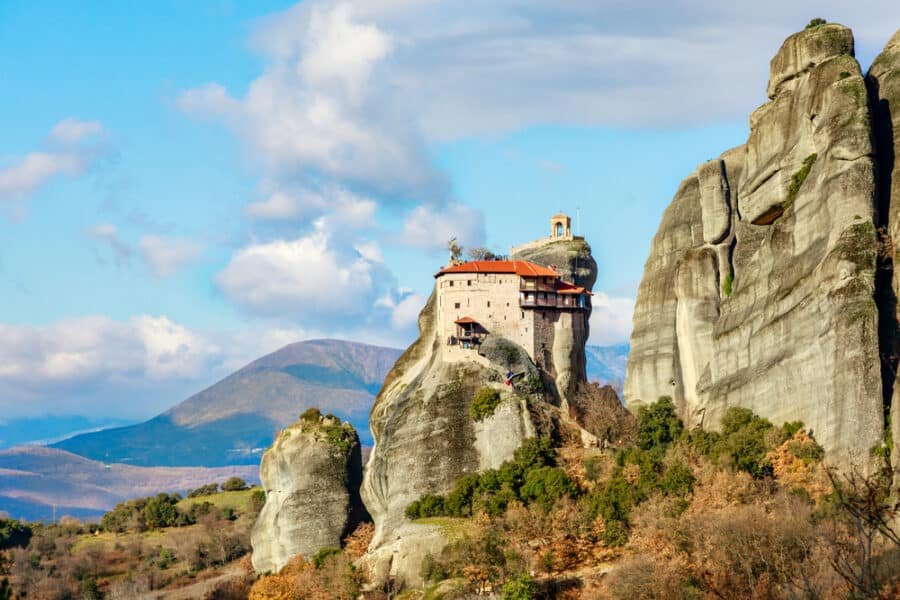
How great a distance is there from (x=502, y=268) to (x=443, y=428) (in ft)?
49.0

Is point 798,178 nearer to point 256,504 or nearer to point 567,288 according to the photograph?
point 567,288

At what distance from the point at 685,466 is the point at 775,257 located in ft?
48.6

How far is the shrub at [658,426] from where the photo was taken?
99375 millimetres

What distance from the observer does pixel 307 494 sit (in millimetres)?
108062

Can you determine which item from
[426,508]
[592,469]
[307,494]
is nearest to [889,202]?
[592,469]

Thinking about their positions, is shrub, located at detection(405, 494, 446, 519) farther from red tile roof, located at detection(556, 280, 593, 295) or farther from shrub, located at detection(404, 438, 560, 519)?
red tile roof, located at detection(556, 280, 593, 295)

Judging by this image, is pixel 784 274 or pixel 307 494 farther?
pixel 307 494

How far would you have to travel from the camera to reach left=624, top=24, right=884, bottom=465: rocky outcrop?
78.6 metres

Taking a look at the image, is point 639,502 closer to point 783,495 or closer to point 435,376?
point 783,495

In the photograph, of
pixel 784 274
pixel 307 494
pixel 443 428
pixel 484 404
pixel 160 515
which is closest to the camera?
pixel 784 274

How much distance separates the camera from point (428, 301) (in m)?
120

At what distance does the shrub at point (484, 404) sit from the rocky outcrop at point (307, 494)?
42.8 feet

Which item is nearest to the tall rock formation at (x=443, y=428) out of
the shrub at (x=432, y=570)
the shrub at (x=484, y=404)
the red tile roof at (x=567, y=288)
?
the shrub at (x=484, y=404)

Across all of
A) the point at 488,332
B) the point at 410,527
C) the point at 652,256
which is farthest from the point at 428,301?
the point at 410,527
